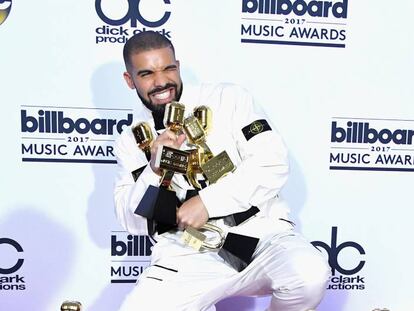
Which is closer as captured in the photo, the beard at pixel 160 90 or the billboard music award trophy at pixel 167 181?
the billboard music award trophy at pixel 167 181

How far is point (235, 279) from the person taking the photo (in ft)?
4.56

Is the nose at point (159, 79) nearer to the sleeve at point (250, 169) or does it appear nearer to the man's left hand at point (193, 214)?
the sleeve at point (250, 169)

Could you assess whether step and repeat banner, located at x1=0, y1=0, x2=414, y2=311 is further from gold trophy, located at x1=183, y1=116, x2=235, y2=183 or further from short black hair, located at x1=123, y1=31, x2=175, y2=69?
gold trophy, located at x1=183, y1=116, x2=235, y2=183

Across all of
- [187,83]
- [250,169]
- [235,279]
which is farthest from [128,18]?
[235,279]

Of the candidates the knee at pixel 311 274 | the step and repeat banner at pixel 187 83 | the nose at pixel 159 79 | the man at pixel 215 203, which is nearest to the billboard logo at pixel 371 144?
the step and repeat banner at pixel 187 83

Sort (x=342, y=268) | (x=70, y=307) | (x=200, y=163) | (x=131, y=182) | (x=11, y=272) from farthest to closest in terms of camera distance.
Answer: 1. (x=342, y=268)
2. (x=11, y=272)
3. (x=131, y=182)
4. (x=200, y=163)
5. (x=70, y=307)

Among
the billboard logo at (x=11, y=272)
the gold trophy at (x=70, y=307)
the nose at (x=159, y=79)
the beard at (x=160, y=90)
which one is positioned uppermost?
the nose at (x=159, y=79)

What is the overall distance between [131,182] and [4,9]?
34.7 inches

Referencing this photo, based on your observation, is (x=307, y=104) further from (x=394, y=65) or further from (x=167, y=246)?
(x=167, y=246)

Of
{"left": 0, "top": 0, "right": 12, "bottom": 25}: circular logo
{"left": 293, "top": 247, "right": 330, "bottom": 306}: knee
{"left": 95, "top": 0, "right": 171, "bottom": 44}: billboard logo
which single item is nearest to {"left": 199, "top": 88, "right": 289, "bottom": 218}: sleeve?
{"left": 293, "top": 247, "right": 330, "bottom": 306}: knee

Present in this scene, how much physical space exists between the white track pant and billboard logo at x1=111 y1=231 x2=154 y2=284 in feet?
1.75

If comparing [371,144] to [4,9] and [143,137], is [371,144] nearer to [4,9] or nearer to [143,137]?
[143,137]

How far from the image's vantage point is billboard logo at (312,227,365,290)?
200 cm

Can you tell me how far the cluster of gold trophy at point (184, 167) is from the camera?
4.26 ft
